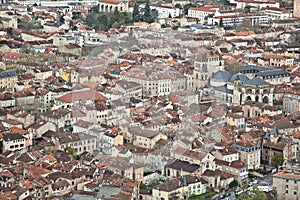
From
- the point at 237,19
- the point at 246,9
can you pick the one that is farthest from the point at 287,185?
the point at 246,9

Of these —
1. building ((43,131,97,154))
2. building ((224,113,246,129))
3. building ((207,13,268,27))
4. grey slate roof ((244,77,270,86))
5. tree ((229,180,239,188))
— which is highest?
building ((207,13,268,27))

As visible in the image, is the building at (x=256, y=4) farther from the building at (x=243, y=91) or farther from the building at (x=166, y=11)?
the building at (x=243, y=91)

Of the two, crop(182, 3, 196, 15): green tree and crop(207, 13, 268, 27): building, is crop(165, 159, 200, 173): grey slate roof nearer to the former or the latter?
crop(207, 13, 268, 27): building

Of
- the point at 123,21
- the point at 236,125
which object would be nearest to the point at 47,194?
the point at 236,125

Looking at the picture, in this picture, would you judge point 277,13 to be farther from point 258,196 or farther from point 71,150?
point 258,196

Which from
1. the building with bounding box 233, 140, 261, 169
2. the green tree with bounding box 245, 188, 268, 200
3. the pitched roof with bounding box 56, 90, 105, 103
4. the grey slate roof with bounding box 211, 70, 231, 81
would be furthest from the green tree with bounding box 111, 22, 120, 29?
the green tree with bounding box 245, 188, 268, 200

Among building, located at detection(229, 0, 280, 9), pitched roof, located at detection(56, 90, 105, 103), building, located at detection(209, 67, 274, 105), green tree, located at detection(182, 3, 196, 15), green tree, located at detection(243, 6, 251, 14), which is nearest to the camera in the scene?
pitched roof, located at detection(56, 90, 105, 103)
